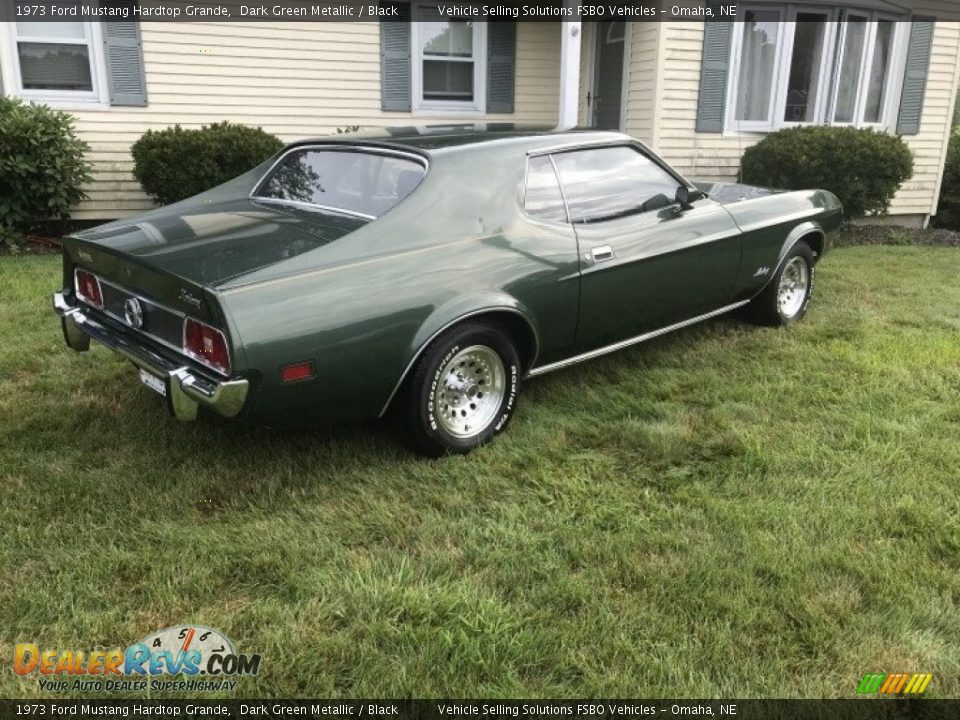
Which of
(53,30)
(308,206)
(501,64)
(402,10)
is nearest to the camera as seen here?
(308,206)

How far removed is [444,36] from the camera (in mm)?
9969

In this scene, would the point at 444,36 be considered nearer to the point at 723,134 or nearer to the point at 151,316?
the point at 723,134

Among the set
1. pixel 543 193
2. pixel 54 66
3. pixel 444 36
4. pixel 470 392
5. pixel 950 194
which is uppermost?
pixel 444 36

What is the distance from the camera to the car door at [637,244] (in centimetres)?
390

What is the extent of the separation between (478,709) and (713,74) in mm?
9373

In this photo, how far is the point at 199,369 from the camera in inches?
116

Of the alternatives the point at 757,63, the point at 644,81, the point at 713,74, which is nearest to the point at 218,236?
the point at 644,81

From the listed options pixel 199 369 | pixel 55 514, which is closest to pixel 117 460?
pixel 55 514

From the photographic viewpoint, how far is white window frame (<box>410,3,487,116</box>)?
977cm

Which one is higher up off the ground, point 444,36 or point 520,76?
point 444,36

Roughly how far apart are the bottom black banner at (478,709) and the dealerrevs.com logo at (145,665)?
0.20 feet

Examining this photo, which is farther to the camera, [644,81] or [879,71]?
[879,71]

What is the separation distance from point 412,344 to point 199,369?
83 cm

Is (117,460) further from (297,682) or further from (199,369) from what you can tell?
(297,682)
